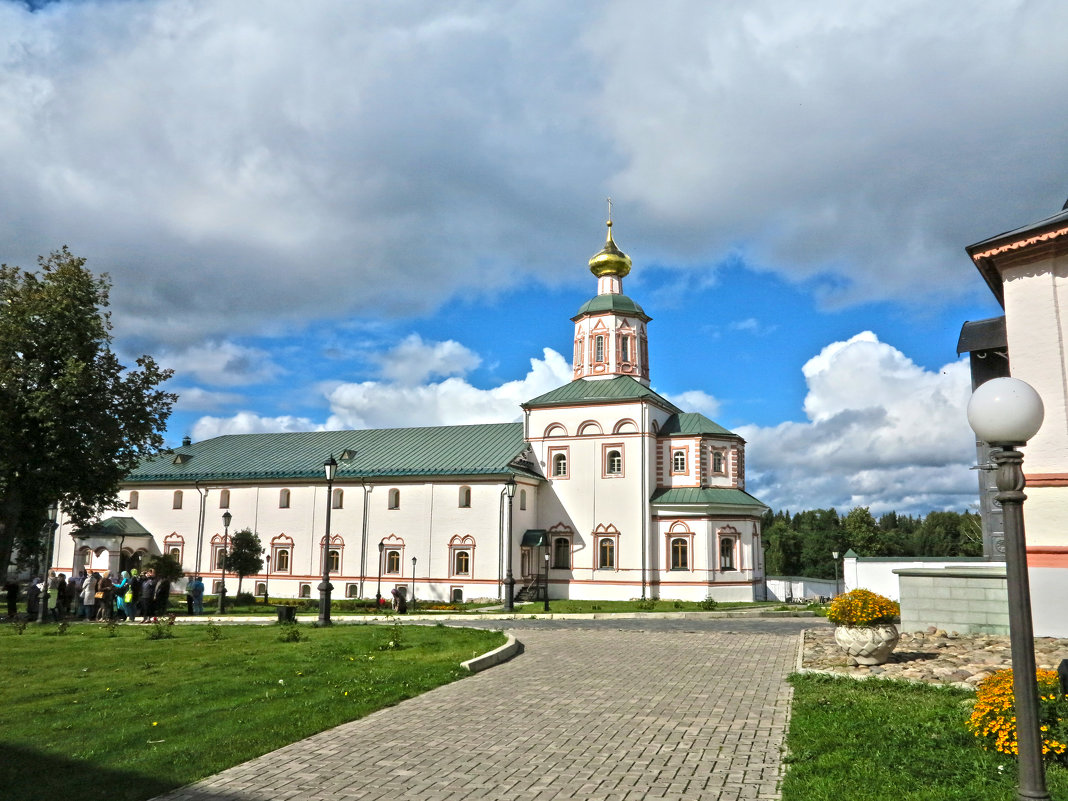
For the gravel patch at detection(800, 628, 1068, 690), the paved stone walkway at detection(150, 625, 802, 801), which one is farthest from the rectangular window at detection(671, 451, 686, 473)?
the paved stone walkway at detection(150, 625, 802, 801)

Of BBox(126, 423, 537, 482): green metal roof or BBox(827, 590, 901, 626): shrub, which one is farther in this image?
BBox(126, 423, 537, 482): green metal roof

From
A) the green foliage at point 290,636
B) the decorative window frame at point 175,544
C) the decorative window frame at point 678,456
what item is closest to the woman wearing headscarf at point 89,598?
the green foliage at point 290,636

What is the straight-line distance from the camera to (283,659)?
14.2m

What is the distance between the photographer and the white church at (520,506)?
39.5 m

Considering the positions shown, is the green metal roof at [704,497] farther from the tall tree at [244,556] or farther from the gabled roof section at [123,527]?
the gabled roof section at [123,527]

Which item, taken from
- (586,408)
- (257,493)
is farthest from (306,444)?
(586,408)

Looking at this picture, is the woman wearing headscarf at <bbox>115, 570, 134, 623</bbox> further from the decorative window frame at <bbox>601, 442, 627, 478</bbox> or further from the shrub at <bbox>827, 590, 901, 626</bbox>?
the decorative window frame at <bbox>601, 442, 627, 478</bbox>

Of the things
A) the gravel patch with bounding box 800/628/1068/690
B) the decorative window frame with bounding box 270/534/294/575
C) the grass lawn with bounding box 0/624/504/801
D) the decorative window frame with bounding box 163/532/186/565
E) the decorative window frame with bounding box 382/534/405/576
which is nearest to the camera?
the grass lawn with bounding box 0/624/504/801

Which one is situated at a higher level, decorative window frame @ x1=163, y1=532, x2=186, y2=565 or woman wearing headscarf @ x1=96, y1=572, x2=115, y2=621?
decorative window frame @ x1=163, y1=532, x2=186, y2=565

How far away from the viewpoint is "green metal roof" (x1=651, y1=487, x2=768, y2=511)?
1545 inches

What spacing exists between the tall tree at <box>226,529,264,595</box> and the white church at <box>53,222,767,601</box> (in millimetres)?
753

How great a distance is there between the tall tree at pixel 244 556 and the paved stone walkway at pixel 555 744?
28.6m

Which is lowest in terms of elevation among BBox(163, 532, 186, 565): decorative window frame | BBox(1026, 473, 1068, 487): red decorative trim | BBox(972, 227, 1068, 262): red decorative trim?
BBox(163, 532, 186, 565): decorative window frame

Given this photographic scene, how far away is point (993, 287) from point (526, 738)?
47.6ft
